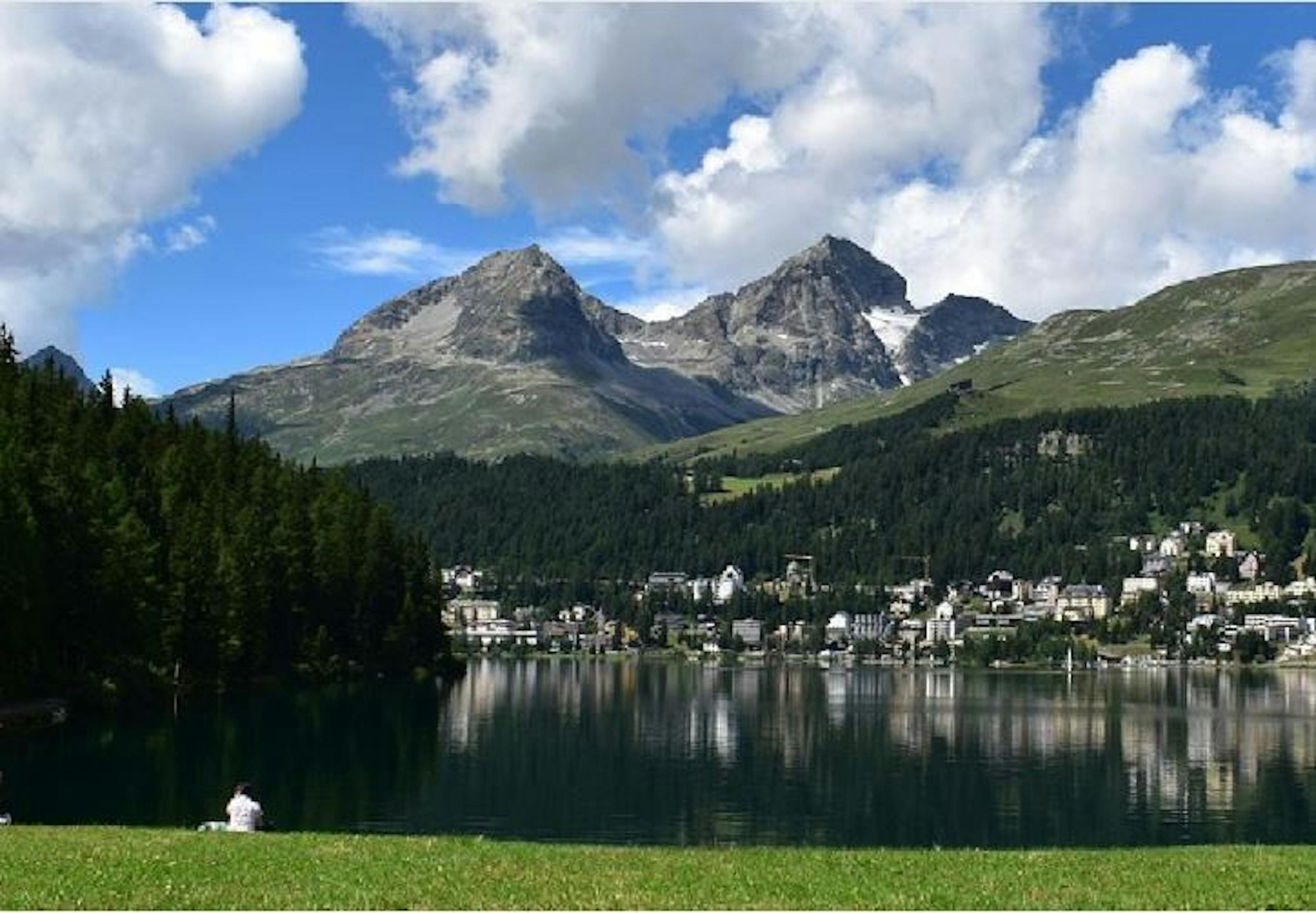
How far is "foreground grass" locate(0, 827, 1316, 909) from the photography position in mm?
27391

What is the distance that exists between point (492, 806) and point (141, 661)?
45.4m

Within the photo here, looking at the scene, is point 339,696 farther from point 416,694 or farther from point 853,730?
point 853,730

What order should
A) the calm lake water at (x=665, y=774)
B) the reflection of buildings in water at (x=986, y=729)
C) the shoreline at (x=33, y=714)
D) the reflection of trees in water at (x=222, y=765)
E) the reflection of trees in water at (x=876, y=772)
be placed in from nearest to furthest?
the reflection of trees in water at (x=222, y=765) < the calm lake water at (x=665, y=774) < the reflection of trees in water at (x=876, y=772) < the shoreline at (x=33, y=714) < the reflection of buildings in water at (x=986, y=729)

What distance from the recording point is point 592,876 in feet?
102

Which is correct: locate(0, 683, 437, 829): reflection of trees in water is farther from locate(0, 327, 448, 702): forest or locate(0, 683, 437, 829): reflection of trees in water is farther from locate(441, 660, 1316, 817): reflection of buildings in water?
locate(441, 660, 1316, 817): reflection of buildings in water

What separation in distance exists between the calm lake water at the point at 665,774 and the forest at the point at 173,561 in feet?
17.9

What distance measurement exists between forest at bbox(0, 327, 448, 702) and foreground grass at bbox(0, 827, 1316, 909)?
5806 cm

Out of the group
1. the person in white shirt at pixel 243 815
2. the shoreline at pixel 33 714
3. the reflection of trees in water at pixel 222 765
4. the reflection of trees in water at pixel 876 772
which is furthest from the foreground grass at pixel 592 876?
the shoreline at pixel 33 714

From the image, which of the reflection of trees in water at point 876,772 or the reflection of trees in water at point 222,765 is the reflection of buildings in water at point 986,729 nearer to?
the reflection of trees in water at point 876,772

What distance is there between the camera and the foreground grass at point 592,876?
27391 millimetres

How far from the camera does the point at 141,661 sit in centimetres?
10969

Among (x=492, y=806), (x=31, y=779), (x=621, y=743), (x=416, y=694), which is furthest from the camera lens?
(x=416, y=694)

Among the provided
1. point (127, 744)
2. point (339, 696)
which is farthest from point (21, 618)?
point (339, 696)

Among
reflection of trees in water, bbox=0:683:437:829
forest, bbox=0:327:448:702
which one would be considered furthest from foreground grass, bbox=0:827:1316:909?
forest, bbox=0:327:448:702
